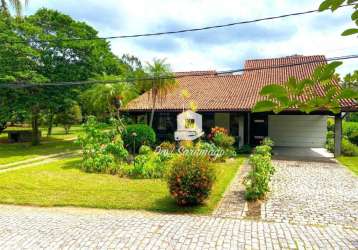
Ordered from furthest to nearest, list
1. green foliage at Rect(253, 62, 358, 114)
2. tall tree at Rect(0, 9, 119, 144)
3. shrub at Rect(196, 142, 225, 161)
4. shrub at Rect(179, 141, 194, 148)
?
tall tree at Rect(0, 9, 119, 144), shrub at Rect(179, 141, 194, 148), shrub at Rect(196, 142, 225, 161), green foliage at Rect(253, 62, 358, 114)

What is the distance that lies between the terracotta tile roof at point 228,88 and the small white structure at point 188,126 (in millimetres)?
650

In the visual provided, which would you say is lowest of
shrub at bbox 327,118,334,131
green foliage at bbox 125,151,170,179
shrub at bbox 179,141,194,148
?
green foliage at bbox 125,151,170,179

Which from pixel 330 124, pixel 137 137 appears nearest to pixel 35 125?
pixel 137 137

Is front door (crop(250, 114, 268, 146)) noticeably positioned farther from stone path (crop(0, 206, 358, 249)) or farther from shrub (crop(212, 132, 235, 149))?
stone path (crop(0, 206, 358, 249))

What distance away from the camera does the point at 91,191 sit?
29.6 ft

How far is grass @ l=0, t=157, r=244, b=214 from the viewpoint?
7770mm

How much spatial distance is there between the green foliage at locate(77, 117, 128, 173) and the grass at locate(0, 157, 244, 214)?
0.60 meters

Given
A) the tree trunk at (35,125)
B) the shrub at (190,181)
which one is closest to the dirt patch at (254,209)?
the shrub at (190,181)

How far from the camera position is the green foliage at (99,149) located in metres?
12.4

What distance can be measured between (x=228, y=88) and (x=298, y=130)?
18.8 feet

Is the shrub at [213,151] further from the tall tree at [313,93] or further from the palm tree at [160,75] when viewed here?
the tall tree at [313,93]

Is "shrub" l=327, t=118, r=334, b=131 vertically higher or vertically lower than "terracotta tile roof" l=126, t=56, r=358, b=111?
lower

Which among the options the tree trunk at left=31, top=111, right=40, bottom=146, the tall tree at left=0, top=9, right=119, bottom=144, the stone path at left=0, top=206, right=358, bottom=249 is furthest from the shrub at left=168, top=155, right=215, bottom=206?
the tree trunk at left=31, top=111, right=40, bottom=146

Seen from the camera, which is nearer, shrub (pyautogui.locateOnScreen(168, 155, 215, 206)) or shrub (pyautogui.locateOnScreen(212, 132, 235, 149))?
shrub (pyautogui.locateOnScreen(168, 155, 215, 206))
